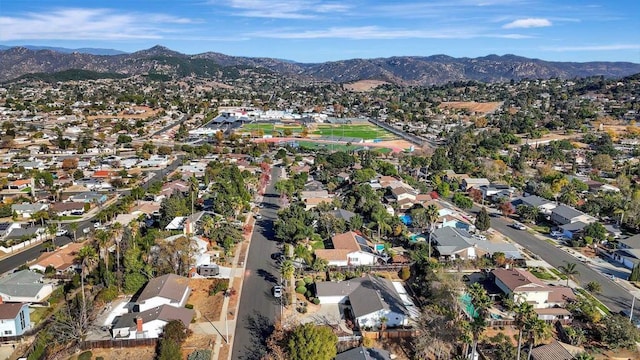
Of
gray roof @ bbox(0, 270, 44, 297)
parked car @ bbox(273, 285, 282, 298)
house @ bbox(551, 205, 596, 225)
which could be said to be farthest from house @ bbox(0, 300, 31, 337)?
house @ bbox(551, 205, 596, 225)

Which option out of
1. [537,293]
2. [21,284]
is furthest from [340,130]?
[21,284]

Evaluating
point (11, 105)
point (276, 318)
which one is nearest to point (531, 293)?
point (276, 318)

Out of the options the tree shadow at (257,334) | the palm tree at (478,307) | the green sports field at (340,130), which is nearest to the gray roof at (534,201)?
the palm tree at (478,307)

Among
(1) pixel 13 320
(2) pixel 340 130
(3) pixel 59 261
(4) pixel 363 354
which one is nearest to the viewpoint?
(4) pixel 363 354

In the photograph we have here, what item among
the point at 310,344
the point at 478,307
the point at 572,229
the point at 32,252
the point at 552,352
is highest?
the point at 478,307

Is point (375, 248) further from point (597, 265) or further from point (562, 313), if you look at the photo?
point (597, 265)

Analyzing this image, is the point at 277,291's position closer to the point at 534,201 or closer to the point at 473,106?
the point at 534,201

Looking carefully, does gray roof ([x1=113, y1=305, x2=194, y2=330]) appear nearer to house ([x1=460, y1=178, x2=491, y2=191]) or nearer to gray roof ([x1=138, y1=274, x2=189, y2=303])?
gray roof ([x1=138, y1=274, x2=189, y2=303])
